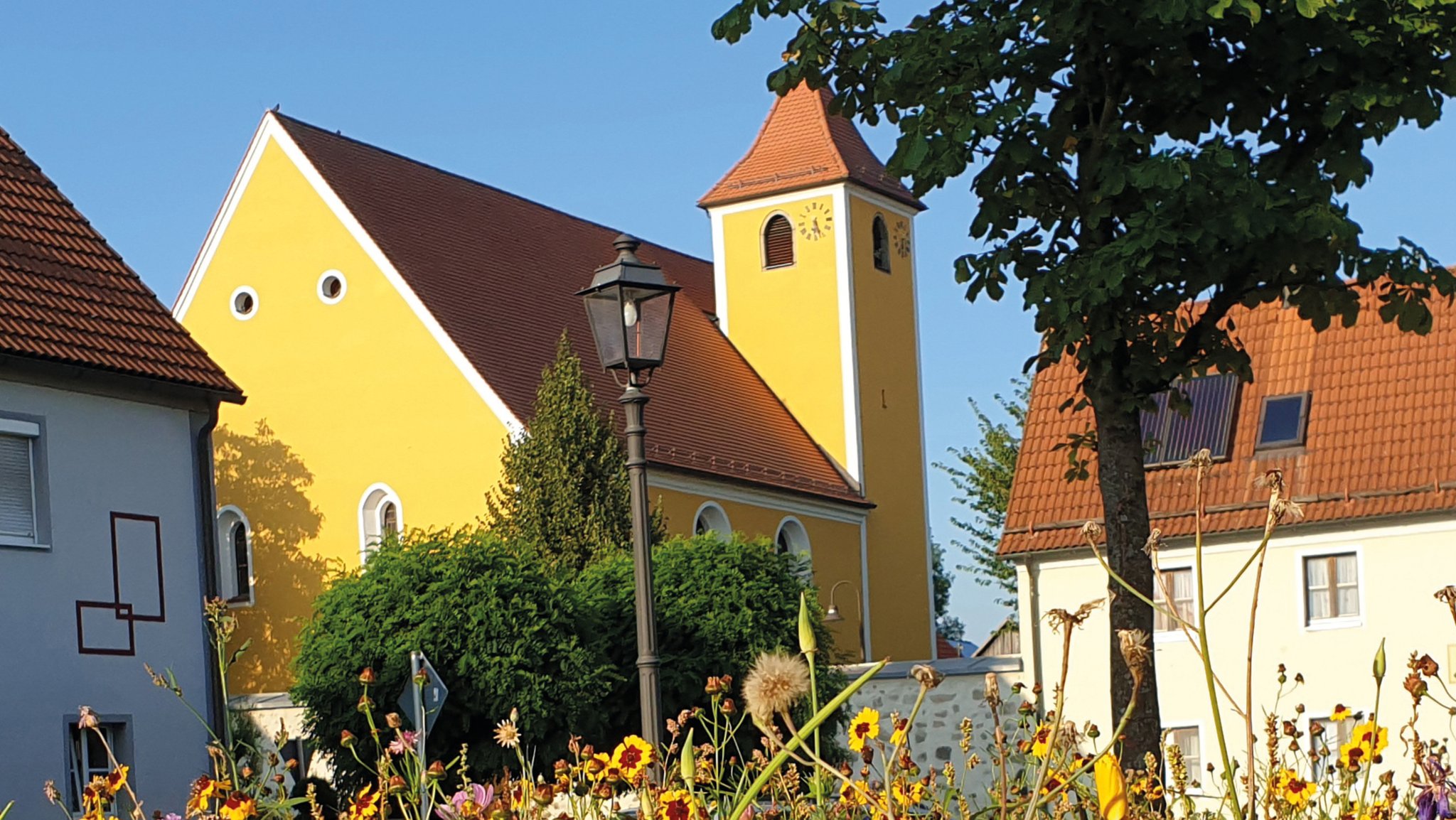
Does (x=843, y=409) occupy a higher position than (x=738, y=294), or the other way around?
(x=738, y=294)

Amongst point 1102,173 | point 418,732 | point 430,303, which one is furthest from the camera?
point 430,303

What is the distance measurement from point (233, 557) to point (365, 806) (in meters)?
28.1

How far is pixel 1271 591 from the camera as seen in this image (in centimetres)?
2498

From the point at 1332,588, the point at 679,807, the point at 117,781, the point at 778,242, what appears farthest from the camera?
the point at 778,242

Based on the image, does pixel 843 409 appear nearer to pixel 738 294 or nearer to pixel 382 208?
pixel 738 294

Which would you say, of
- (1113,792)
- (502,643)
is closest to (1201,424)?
(502,643)

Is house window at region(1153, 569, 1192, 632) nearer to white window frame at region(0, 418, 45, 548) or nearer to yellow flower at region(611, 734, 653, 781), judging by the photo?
white window frame at region(0, 418, 45, 548)

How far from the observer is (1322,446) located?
83.0ft

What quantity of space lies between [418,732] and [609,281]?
583 centimetres

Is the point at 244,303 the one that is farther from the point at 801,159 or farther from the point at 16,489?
the point at 16,489

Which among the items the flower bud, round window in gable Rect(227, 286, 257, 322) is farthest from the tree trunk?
round window in gable Rect(227, 286, 257, 322)

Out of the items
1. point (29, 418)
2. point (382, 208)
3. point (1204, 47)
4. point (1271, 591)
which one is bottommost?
point (1271, 591)

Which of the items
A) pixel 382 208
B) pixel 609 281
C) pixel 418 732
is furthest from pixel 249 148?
pixel 418 732

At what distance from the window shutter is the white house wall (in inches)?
465
